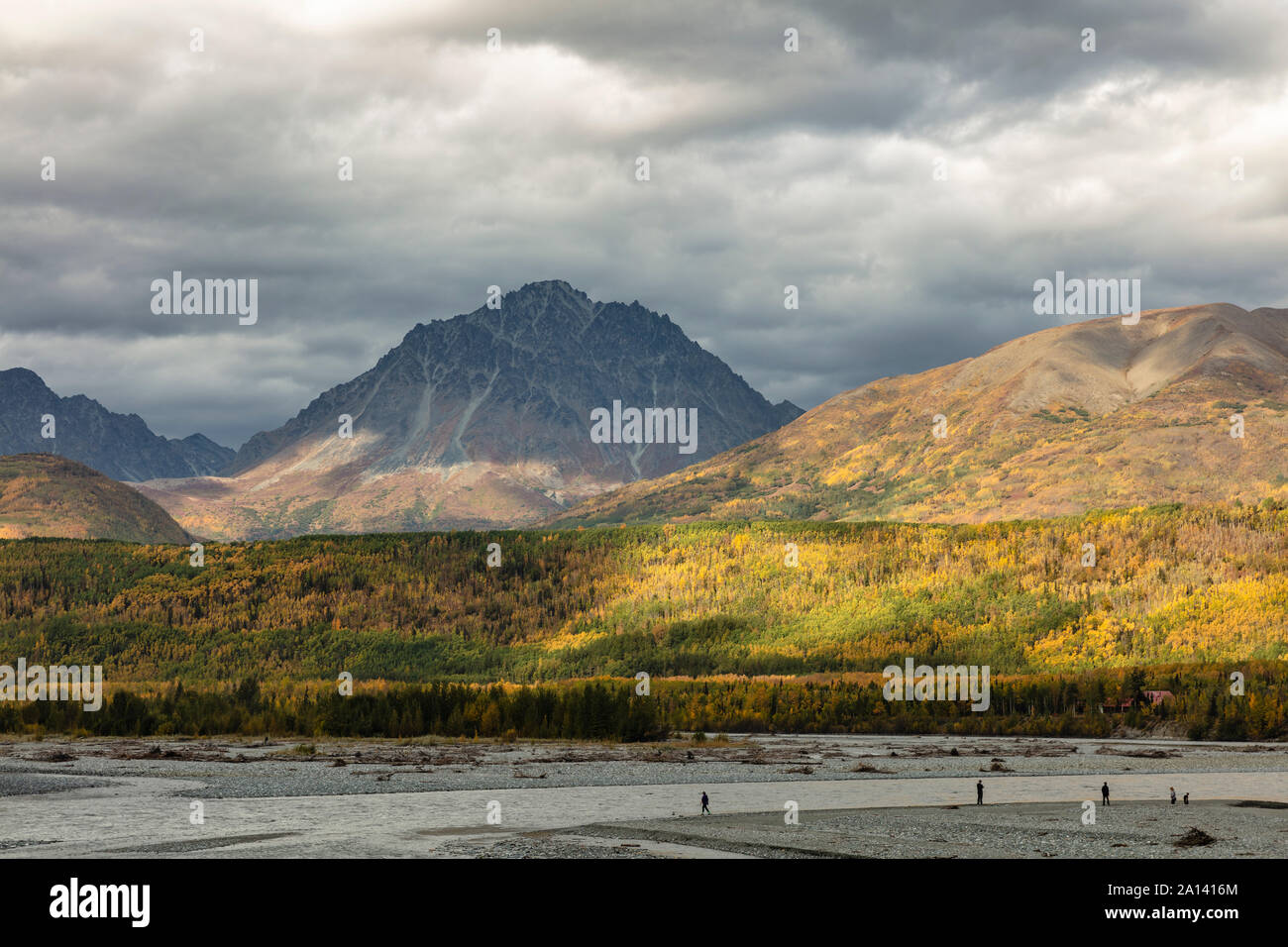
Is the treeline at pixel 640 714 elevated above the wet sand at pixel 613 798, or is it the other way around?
the wet sand at pixel 613 798

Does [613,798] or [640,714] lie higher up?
[613,798]

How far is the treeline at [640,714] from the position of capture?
509ft

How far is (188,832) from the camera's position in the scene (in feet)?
206

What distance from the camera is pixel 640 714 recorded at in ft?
504

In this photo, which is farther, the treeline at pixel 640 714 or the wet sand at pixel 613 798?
the treeline at pixel 640 714

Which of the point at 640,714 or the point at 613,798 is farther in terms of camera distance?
the point at 640,714

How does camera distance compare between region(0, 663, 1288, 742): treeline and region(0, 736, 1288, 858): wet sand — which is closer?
region(0, 736, 1288, 858): wet sand

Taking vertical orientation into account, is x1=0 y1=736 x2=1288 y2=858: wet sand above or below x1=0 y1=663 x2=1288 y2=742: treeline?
above

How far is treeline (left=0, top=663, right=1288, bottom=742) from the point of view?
155m
